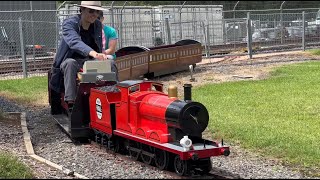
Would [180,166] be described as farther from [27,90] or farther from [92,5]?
[27,90]

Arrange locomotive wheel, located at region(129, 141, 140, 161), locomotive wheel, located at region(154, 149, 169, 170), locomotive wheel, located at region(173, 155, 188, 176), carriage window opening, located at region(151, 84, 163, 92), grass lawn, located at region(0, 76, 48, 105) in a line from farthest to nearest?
1. grass lawn, located at region(0, 76, 48, 105)
2. carriage window opening, located at region(151, 84, 163, 92)
3. locomotive wheel, located at region(129, 141, 140, 161)
4. locomotive wheel, located at region(154, 149, 169, 170)
5. locomotive wheel, located at region(173, 155, 188, 176)

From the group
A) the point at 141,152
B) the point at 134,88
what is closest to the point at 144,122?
the point at 141,152

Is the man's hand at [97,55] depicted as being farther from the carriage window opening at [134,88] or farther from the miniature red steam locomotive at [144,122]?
the carriage window opening at [134,88]

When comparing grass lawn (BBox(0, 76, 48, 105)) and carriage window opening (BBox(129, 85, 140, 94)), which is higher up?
carriage window opening (BBox(129, 85, 140, 94))

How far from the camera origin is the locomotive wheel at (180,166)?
7.43 meters

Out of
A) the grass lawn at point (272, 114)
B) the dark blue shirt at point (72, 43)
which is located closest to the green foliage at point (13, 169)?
the dark blue shirt at point (72, 43)

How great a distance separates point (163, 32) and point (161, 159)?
751 inches

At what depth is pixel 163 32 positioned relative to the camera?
2669 centimetres

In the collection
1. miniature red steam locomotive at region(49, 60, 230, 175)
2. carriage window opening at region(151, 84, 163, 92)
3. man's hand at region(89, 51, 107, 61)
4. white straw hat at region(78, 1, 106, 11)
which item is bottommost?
miniature red steam locomotive at region(49, 60, 230, 175)

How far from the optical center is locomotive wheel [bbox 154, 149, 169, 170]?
7.80 metres

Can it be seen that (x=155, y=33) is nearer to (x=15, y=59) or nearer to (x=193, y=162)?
(x=15, y=59)

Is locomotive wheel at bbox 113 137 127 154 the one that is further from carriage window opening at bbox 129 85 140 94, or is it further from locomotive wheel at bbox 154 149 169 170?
locomotive wheel at bbox 154 149 169 170

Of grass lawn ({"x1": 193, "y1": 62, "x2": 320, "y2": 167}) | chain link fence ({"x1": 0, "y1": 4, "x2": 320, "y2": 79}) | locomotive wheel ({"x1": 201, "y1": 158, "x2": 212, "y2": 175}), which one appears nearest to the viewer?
locomotive wheel ({"x1": 201, "y1": 158, "x2": 212, "y2": 175})

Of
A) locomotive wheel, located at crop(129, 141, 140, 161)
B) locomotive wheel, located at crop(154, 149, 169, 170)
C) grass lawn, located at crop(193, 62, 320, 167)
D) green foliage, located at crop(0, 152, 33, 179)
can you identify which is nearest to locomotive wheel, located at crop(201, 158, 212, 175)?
locomotive wheel, located at crop(154, 149, 169, 170)
